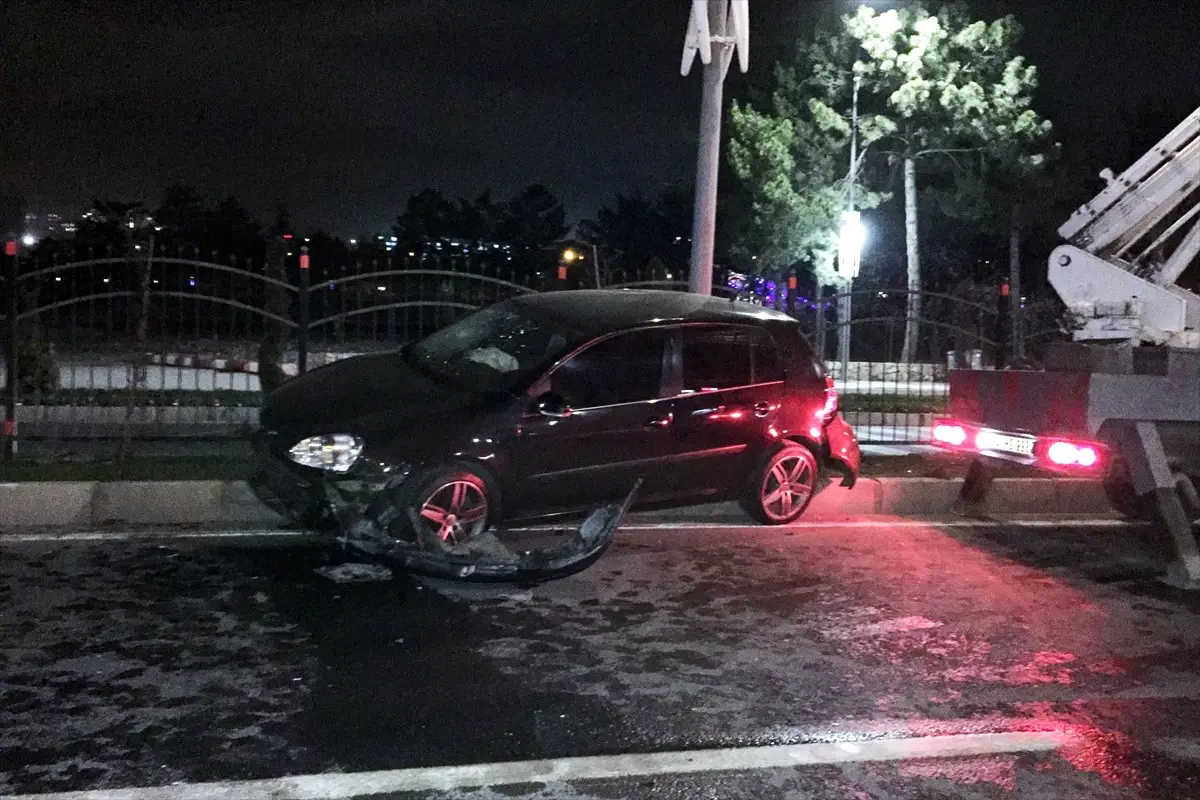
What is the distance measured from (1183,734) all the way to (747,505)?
3845mm

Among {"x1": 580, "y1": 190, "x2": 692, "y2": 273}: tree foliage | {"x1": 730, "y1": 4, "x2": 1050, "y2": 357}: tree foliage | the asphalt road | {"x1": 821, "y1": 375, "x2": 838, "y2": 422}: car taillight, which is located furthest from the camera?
{"x1": 580, "y1": 190, "x2": 692, "y2": 273}: tree foliage

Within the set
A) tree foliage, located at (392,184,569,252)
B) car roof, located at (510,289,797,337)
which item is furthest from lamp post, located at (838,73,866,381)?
tree foliage, located at (392,184,569,252)

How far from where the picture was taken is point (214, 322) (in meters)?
11.0

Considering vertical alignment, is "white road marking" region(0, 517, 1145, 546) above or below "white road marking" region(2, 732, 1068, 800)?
above

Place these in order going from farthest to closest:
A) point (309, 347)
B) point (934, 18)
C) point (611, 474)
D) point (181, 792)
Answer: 1. point (934, 18)
2. point (309, 347)
3. point (611, 474)
4. point (181, 792)

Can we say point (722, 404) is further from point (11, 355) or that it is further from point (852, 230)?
point (852, 230)

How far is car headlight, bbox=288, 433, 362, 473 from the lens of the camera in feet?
21.7

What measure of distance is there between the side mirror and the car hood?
1.26 ft

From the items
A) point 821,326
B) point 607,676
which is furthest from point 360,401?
point 821,326

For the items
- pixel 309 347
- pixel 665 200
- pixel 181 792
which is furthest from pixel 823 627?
pixel 665 200

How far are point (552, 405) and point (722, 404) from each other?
4.53 feet

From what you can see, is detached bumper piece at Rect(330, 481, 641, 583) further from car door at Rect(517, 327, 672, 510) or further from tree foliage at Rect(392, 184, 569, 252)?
tree foliage at Rect(392, 184, 569, 252)

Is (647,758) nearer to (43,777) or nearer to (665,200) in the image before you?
(43,777)

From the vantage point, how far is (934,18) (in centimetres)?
2194
